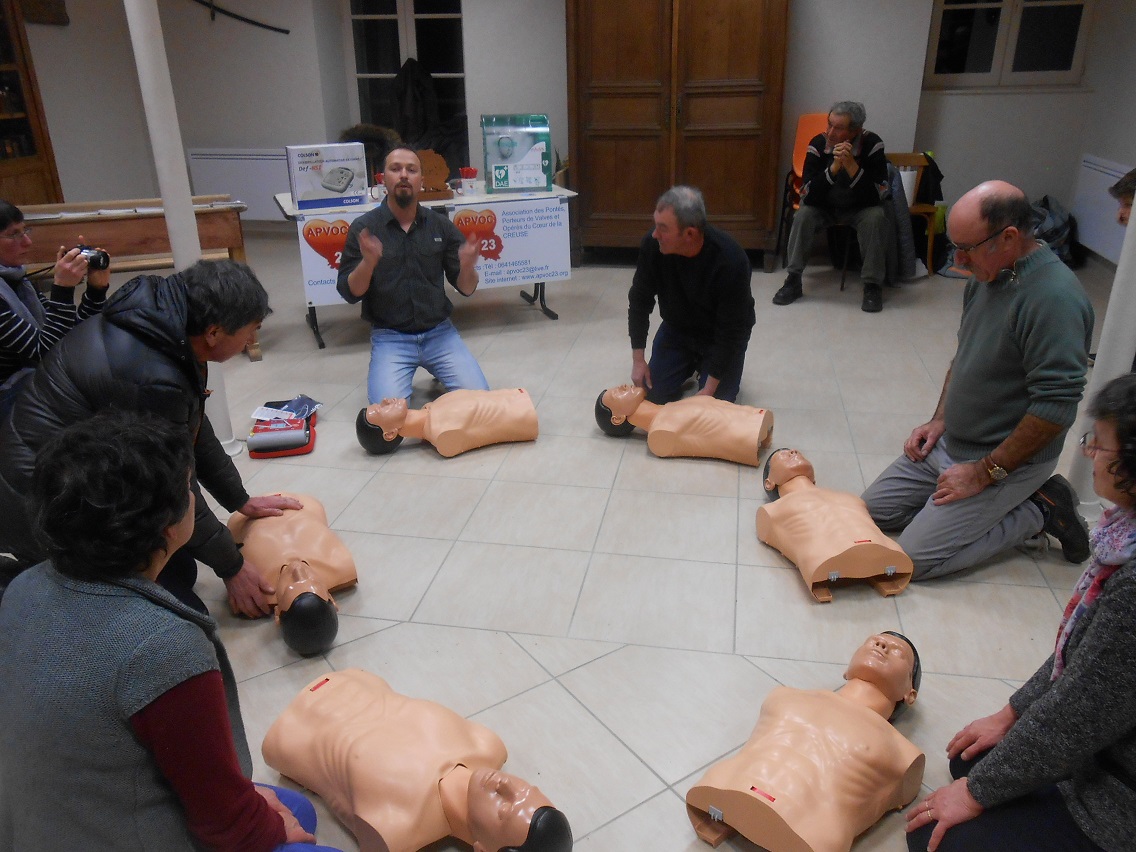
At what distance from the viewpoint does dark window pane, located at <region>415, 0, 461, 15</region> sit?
7.11m

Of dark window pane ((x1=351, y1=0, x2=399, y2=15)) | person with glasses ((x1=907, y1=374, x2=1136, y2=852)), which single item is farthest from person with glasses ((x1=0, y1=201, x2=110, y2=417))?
dark window pane ((x1=351, y1=0, x2=399, y2=15))

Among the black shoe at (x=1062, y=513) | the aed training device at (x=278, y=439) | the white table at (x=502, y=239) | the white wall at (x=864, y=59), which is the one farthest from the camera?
the white wall at (x=864, y=59)

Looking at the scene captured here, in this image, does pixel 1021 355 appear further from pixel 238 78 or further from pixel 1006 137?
pixel 238 78

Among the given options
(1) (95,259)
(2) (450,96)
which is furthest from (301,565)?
(2) (450,96)

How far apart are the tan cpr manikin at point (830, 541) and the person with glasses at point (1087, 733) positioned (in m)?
0.88

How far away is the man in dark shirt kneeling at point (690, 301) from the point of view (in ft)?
10.7

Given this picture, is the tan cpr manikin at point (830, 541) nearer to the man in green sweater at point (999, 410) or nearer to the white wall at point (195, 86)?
the man in green sweater at point (999, 410)

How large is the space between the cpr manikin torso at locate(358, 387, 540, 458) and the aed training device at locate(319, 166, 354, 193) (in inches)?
69.6

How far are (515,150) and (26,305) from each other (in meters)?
2.88

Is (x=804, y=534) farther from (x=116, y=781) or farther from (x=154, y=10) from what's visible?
(x=154, y=10)

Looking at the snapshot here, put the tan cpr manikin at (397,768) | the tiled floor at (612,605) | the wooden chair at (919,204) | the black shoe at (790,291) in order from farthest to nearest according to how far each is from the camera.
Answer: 1. the wooden chair at (919,204)
2. the black shoe at (790,291)
3. the tiled floor at (612,605)
4. the tan cpr manikin at (397,768)

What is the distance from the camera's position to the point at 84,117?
6922 mm

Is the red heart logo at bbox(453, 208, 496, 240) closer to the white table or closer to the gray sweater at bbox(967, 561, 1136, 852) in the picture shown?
the white table

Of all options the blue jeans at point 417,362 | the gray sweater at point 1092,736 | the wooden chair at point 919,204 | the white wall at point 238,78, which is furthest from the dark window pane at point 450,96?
the gray sweater at point 1092,736
